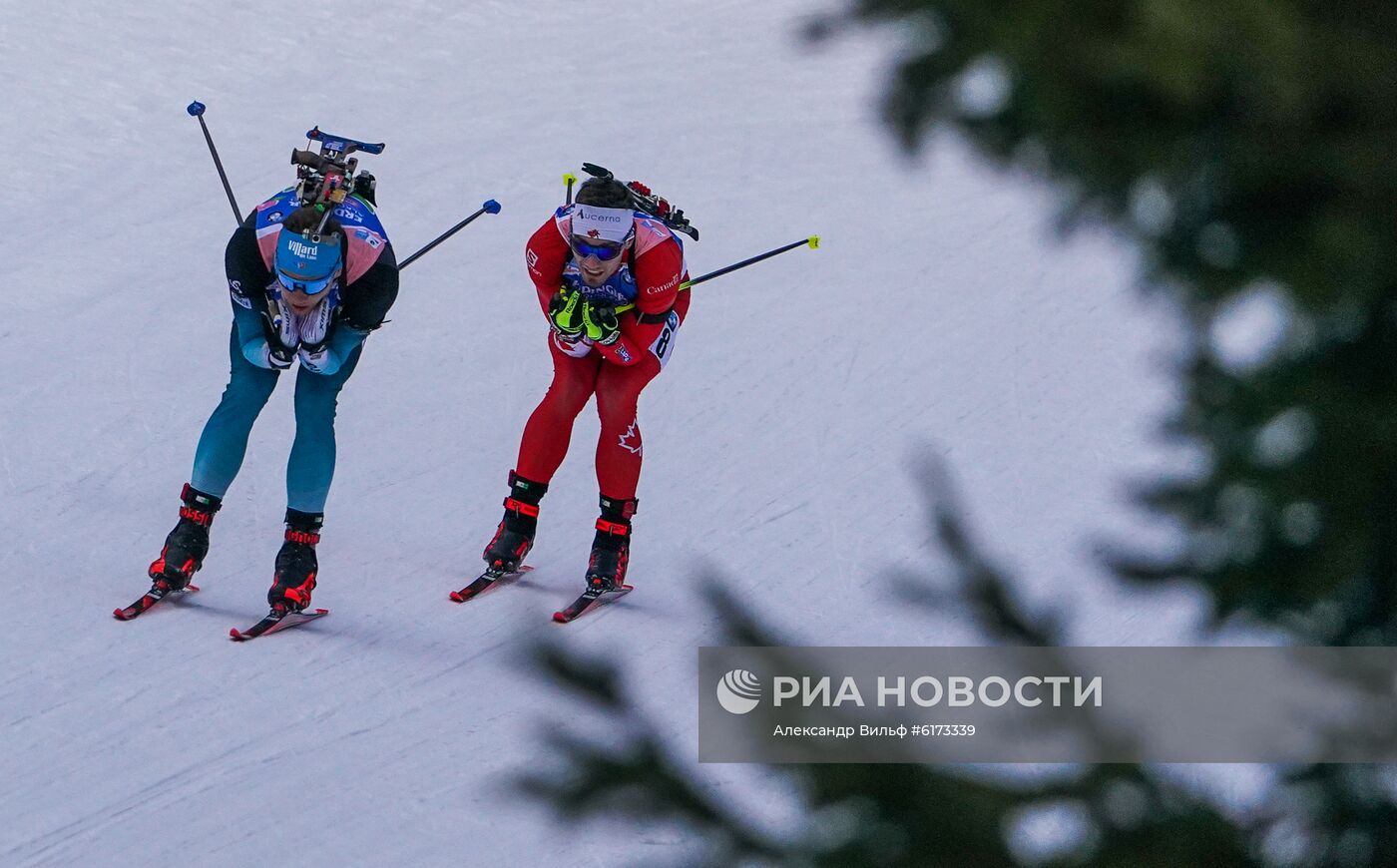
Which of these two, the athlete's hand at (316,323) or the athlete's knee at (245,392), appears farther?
the athlete's knee at (245,392)

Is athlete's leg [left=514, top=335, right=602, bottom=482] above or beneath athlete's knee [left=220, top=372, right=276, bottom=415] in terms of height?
above

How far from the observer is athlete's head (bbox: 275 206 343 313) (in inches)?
212

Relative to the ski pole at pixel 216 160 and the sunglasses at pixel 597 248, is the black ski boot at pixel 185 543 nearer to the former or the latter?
the ski pole at pixel 216 160

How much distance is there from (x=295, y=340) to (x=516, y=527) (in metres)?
1.05

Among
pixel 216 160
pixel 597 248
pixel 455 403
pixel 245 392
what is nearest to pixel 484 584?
pixel 245 392

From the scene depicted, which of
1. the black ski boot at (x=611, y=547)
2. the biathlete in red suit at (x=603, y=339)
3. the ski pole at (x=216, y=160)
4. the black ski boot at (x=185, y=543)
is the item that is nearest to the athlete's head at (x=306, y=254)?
the ski pole at (x=216, y=160)

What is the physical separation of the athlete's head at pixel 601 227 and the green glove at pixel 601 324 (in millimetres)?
101

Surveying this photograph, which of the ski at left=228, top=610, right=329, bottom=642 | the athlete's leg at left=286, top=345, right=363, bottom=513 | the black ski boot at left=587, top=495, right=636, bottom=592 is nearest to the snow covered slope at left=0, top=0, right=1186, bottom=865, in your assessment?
the ski at left=228, top=610, right=329, bottom=642

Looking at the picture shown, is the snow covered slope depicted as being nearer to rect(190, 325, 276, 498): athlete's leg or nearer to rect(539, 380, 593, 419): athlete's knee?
rect(190, 325, 276, 498): athlete's leg

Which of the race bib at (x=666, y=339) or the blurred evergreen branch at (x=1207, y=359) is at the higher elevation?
the race bib at (x=666, y=339)

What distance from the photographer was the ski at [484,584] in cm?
600

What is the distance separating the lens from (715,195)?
948 centimetres

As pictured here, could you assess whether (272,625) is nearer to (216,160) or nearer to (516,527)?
(516,527)

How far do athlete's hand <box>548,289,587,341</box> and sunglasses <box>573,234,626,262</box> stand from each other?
169 millimetres
